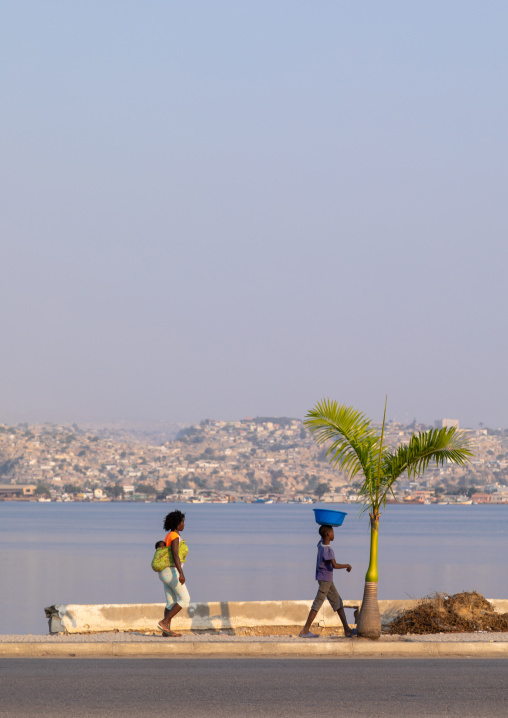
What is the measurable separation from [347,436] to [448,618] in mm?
3154

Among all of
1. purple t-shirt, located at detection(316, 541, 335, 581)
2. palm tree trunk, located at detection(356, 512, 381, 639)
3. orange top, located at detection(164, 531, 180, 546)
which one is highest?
orange top, located at detection(164, 531, 180, 546)

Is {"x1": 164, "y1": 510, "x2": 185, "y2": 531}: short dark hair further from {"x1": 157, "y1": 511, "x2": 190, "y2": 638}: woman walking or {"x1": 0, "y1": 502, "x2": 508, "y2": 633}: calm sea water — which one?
{"x1": 0, "y1": 502, "x2": 508, "y2": 633}: calm sea water

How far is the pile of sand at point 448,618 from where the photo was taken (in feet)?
52.2

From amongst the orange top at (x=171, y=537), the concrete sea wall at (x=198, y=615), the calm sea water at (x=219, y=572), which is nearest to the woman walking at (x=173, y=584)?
the orange top at (x=171, y=537)

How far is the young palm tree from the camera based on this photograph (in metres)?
15.5

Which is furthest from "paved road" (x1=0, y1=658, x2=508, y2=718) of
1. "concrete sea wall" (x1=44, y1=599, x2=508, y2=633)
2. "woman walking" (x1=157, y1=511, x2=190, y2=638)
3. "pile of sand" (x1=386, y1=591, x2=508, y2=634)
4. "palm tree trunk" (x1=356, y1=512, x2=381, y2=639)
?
"concrete sea wall" (x1=44, y1=599, x2=508, y2=633)

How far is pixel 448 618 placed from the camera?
15992mm

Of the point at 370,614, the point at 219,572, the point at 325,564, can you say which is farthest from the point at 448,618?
the point at 219,572

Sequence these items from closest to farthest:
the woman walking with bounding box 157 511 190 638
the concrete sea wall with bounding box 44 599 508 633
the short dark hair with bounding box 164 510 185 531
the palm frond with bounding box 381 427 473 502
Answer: the woman walking with bounding box 157 511 190 638 → the short dark hair with bounding box 164 510 185 531 → the palm frond with bounding box 381 427 473 502 → the concrete sea wall with bounding box 44 599 508 633

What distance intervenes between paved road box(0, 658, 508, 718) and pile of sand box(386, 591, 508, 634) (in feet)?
9.16

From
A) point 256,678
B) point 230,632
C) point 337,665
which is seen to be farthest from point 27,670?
point 230,632

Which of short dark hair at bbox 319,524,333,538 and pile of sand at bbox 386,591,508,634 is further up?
short dark hair at bbox 319,524,333,538

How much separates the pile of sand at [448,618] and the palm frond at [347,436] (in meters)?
2.18

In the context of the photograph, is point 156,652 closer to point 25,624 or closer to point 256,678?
point 256,678
